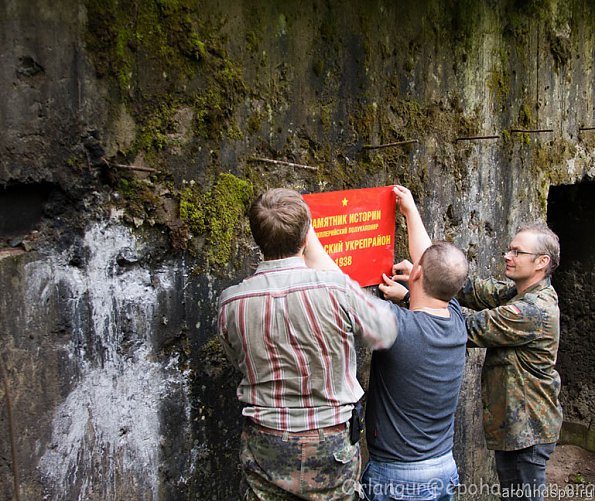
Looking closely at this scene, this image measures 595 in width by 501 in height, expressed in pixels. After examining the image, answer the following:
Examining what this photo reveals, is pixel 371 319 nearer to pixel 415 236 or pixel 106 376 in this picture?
pixel 106 376

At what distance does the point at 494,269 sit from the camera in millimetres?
4418

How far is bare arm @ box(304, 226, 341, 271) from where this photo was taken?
2568mm

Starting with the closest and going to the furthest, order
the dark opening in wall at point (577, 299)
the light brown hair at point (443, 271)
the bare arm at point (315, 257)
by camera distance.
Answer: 1. the bare arm at point (315, 257)
2. the light brown hair at point (443, 271)
3. the dark opening in wall at point (577, 299)

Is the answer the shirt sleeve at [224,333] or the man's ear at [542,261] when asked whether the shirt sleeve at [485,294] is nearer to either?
the man's ear at [542,261]

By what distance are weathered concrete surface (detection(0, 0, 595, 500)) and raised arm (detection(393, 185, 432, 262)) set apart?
157 mm

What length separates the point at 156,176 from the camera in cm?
259

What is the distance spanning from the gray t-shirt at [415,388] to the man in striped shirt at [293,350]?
0.27 m

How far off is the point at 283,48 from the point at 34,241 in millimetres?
1346

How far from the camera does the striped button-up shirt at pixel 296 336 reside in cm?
224

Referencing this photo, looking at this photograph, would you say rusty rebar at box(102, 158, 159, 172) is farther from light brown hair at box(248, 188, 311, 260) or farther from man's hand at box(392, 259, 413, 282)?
man's hand at box(392, 259, 413, 282)

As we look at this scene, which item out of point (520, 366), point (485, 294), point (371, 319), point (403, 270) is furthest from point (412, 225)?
point (371, 319)

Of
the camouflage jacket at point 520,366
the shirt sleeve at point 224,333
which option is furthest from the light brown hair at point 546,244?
the shirt sleeve at point 224,333

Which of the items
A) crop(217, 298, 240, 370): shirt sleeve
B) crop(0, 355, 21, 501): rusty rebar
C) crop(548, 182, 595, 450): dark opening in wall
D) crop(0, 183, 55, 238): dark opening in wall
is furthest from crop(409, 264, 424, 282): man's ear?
crop(548, 182, 595, 450): dark opening in wall

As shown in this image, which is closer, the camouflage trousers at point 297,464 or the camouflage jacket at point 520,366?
the camouflage trousers at point 297,464
